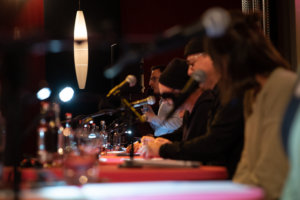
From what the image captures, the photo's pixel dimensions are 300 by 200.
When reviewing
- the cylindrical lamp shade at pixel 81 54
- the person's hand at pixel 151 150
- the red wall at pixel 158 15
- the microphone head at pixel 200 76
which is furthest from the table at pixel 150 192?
the red wall at pixel 158 15

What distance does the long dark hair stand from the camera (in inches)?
59.1

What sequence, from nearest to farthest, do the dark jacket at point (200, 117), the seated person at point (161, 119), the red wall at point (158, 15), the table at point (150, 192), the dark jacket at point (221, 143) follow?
1. the table at point (150, 192)
2. the dark jacket at point (221, 143)
3. the dark jacket at point (200, 117)
4. the seated person at point (161, 119)
5. the red wall at point (158, 15)

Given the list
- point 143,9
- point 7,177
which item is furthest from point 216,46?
point 143,9

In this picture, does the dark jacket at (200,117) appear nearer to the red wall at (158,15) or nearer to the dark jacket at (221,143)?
the dark jacket at (221,143)

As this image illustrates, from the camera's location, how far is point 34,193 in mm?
1104

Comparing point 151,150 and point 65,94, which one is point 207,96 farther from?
point 65,94

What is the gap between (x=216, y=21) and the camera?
0.84m

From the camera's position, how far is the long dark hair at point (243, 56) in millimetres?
1502

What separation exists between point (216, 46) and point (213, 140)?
646mm

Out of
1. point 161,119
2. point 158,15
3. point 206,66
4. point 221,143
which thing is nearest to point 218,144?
point 221,143

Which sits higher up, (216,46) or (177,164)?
(216,46)

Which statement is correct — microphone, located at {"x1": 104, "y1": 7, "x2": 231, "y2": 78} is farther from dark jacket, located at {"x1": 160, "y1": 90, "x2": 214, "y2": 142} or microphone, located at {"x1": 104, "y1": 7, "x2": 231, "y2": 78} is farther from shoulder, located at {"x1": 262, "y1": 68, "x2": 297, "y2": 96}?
dark jacket, located at {"x1": 160, "y1": 90, "x2": 214, "y2": 142}

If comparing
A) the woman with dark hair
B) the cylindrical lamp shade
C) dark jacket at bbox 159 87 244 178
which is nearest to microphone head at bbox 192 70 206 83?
the woman with dark hair

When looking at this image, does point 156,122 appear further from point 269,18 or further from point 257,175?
point 257,175
